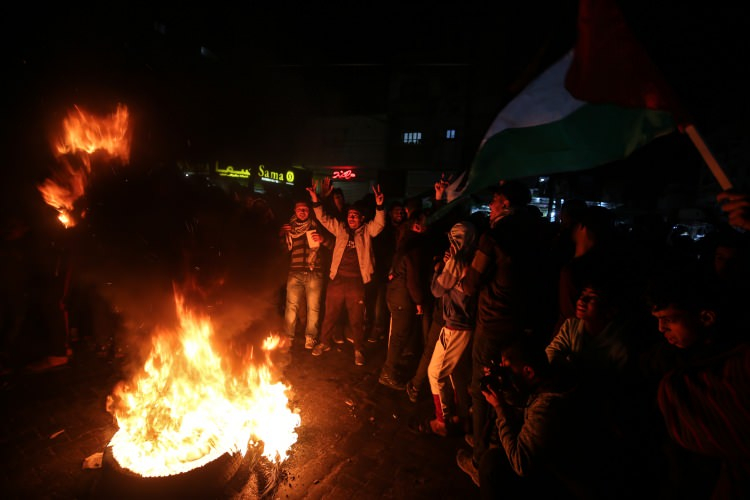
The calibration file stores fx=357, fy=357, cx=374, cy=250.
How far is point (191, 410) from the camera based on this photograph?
382 cm

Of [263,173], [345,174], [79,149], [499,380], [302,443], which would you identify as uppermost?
[345,174]

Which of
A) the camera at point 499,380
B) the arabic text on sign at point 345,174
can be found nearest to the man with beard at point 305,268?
the camera at point 499,380

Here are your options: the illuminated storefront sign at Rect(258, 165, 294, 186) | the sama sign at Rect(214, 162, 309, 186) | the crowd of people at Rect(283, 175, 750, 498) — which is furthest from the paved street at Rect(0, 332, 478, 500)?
the illuminated storefront sign at Rect(258, 165, 294, 186)

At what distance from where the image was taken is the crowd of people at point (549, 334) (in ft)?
6.64

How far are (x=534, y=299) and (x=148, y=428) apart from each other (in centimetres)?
419

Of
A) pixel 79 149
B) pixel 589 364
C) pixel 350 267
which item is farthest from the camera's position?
pixel 350 267

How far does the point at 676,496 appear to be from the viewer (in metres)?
2.18

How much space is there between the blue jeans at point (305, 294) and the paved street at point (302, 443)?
1043mm

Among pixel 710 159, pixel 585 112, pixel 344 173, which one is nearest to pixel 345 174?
pixel 344 173

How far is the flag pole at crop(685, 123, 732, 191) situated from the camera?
1856 mm

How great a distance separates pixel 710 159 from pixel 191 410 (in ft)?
15.6

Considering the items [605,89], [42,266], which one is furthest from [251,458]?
[42,266]

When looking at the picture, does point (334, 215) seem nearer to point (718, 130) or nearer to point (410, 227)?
point (410, 227)

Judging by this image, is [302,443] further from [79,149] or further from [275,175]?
[275,175]
